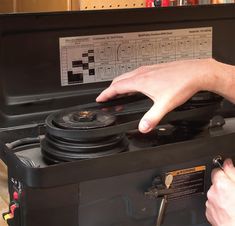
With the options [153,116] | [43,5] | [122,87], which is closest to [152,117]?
[153,116]

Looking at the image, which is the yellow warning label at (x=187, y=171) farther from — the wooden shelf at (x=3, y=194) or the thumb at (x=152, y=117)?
the wooden shelf at (x=3, y=194)

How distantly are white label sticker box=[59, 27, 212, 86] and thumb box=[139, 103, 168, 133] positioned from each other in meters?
0.29

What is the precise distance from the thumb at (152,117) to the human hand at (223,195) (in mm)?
194

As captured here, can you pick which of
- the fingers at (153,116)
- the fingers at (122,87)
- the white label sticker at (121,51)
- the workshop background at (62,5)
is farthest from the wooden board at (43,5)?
the fingers at (153,116)

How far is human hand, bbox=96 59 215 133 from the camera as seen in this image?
74cm

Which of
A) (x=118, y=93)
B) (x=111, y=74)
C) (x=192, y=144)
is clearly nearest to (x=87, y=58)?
(x=111, y=74)

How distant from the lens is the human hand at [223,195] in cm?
84

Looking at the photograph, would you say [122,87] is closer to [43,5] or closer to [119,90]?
[119,90]

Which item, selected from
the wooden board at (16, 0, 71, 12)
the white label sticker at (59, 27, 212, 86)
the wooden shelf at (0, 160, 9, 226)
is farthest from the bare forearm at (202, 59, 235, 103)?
the wooden board at (16, 0, 71, 12)

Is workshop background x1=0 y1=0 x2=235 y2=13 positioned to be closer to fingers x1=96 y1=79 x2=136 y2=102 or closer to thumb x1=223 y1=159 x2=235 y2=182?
fingers x1=96 y1=79 x2=136 y2=102

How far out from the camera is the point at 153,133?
2.83 feet

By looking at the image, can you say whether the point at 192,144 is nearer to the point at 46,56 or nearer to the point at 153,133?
the point at 153,133

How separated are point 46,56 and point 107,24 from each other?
151 mm

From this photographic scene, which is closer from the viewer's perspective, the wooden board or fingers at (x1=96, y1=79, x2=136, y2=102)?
fingers at (x1=96, y1=79, x2=136, y2=102)
